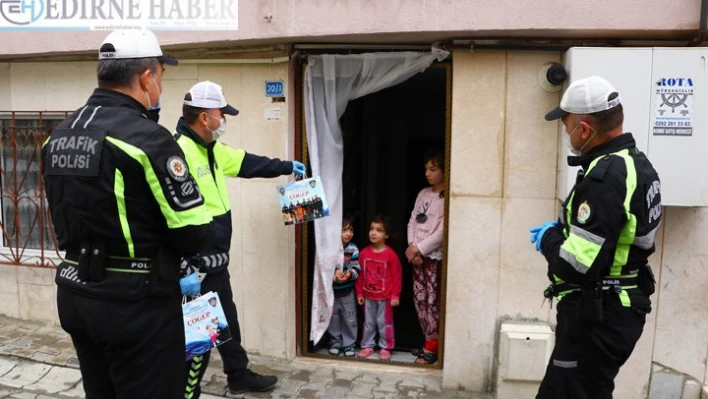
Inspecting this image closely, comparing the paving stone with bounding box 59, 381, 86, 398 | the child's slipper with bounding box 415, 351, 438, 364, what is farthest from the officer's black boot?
the child's slipper with bounding box 415, 351, 438, 364

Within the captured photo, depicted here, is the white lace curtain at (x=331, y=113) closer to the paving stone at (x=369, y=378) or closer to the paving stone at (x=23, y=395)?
the paving stone at (x=369, y=378)

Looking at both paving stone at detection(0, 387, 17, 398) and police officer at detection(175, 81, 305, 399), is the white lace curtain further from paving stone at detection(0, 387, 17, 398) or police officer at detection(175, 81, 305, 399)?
paving stone at detection(0, 387, 17, 398)

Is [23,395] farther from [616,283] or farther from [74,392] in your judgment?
[616,283]

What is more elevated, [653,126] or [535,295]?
[653,126]

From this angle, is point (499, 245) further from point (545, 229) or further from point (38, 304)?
point (38, 304)

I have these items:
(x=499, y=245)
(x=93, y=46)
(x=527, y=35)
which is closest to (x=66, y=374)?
(x=93, y=46)

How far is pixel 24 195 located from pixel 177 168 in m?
3.96

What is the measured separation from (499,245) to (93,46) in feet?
11.5

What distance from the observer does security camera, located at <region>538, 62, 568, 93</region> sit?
13.1ft

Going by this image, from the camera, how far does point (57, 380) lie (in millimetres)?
4574

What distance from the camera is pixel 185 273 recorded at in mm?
3191

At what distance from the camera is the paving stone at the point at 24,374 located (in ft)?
14.9

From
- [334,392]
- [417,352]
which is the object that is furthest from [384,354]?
[334,392]

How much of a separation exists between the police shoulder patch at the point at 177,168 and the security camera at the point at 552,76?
263cm
